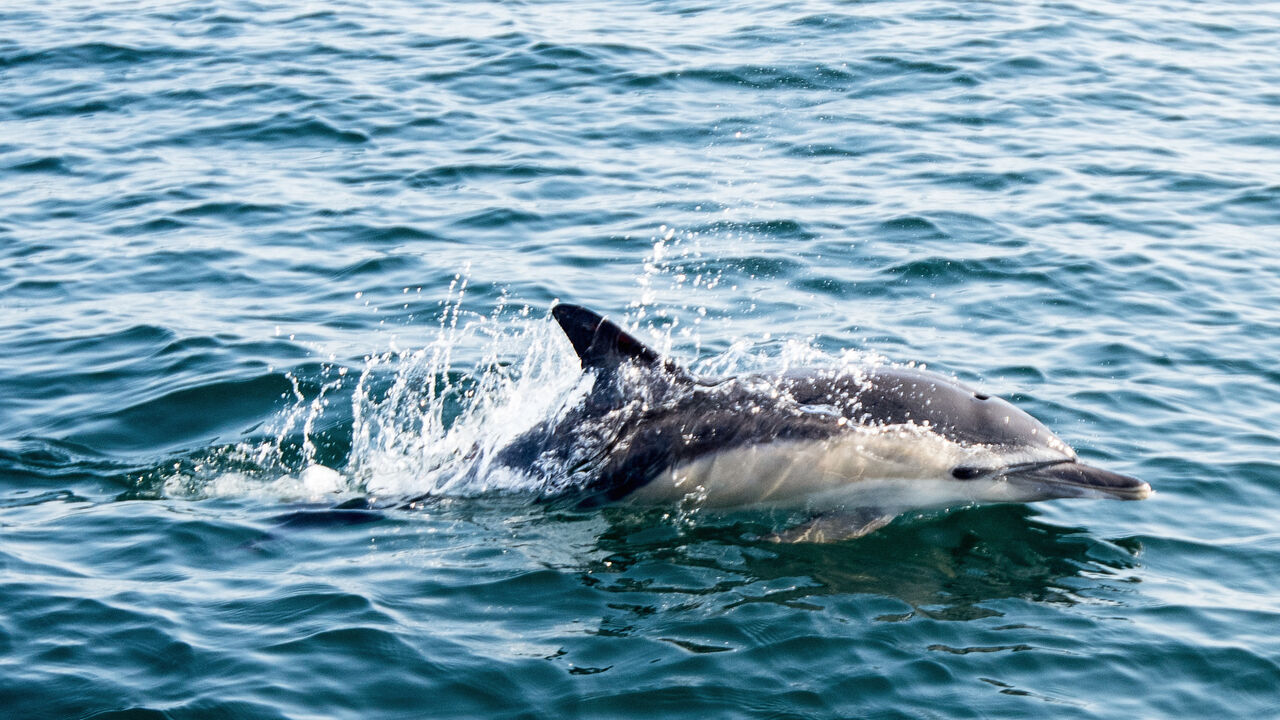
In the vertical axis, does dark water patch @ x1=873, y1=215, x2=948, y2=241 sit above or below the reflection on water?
above

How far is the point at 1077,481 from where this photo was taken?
310 inches

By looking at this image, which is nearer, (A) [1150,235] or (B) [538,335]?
(B) [538,335]

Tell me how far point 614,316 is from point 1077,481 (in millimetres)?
4376

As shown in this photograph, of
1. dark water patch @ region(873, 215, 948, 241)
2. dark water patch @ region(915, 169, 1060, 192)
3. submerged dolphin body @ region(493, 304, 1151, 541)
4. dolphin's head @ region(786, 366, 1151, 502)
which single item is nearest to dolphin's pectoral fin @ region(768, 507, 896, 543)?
submerged dolphin body @ region(493, 304, 1151, 541)

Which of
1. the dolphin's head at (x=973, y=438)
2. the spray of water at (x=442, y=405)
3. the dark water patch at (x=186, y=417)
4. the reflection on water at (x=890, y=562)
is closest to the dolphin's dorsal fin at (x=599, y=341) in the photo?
the spray of water at (x=442, y=405)

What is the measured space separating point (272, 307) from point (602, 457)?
443 cm

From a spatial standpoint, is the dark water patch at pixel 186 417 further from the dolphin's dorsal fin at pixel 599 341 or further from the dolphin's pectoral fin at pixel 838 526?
the dolphin's pectoral fin at pixel 838 526

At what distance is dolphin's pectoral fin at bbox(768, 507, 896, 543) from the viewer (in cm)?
804

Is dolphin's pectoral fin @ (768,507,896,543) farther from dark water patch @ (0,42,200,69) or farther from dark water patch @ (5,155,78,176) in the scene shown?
dark water patch @ (0,42,200,69)

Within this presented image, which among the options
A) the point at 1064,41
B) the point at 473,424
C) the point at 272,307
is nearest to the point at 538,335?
the point at 473,424

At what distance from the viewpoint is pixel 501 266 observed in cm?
1247

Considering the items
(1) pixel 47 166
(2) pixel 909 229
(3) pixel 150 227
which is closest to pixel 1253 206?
(2) pixel 909 229

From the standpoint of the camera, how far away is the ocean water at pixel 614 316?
6859 millimetres

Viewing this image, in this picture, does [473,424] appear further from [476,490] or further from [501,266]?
[501,266]
